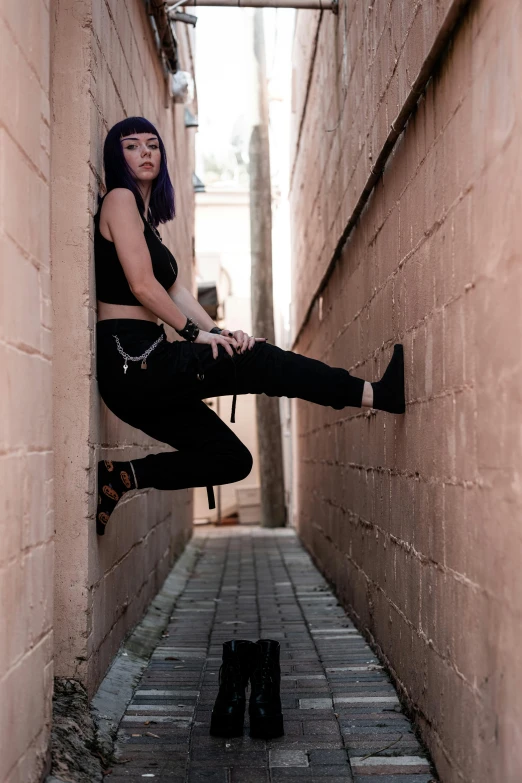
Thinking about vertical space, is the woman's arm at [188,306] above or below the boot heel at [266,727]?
above

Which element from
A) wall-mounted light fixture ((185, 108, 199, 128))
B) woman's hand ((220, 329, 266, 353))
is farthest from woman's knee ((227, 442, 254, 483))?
wall-mounted light fixture ((185, 108, 199, 128))

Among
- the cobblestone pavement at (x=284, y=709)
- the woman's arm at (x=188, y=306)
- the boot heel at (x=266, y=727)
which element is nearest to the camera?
the cobblestone pavement at (x=284, y=709)

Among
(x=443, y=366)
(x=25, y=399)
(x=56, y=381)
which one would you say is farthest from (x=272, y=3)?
(x=25, y=399)

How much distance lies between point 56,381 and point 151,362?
0.35 metres

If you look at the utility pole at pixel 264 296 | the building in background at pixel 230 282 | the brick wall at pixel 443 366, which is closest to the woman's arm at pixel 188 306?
the brick wall at pixel 443 366

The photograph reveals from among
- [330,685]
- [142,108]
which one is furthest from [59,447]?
[142,108]

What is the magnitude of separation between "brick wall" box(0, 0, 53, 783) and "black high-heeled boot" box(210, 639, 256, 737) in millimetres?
688

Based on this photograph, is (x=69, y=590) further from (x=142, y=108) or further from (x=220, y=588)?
(x=220, y=588)

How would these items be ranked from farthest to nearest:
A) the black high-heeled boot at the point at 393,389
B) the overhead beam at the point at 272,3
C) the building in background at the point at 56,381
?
the overhead beam at the point at 272,3 → the black high-heeled boot at the point at 393,389 → the building in background at the point at 56,381

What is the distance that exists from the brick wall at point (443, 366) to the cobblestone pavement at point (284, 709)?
141mm

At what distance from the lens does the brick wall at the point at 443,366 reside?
2.03m

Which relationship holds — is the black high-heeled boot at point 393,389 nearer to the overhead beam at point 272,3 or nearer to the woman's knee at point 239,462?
the woman's knee at point 239,462

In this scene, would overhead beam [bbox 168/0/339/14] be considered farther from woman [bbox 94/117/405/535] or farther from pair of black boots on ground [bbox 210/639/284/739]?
pair of black boots on ground [bbox 210/639/284/739]

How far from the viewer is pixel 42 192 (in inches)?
99.0
